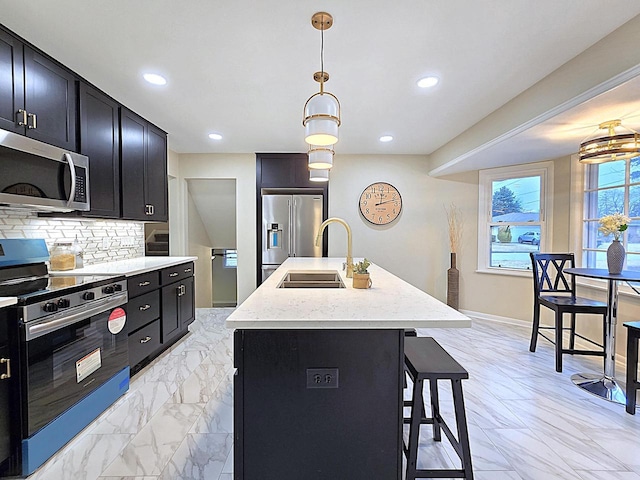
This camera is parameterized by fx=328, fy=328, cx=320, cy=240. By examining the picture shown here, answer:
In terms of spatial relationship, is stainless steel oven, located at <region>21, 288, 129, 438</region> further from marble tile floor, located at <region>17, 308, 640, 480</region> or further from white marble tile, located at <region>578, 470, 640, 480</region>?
white marble tile, located at <region>578, 470, 640, 480</region>

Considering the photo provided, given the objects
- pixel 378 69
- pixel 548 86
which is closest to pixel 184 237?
pixel 378 69

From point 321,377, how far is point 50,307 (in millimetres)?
1542

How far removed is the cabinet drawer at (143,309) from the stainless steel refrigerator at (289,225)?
1.89m

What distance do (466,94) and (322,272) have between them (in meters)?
1.90

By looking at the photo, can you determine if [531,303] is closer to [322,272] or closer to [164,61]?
[322,272]

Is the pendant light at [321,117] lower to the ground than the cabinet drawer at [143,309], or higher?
higher

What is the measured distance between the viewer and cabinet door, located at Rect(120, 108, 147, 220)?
120 inches

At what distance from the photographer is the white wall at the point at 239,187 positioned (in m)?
4.86

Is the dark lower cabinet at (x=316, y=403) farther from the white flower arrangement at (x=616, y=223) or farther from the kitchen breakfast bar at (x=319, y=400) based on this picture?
the white flower arrangement at (x=616, y=223)

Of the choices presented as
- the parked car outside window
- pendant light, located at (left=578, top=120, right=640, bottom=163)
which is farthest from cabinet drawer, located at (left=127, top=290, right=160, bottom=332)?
the parked car outside window

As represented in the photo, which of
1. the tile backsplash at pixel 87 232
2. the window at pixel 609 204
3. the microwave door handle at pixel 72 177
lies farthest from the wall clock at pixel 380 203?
the microwave door handle at pixel 72 177

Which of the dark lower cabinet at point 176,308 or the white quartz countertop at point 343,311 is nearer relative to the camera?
the white quartz countertop at point 343,311

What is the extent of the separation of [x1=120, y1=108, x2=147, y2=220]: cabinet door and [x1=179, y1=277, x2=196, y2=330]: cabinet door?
0.87 metres

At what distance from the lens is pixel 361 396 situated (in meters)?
1.34
